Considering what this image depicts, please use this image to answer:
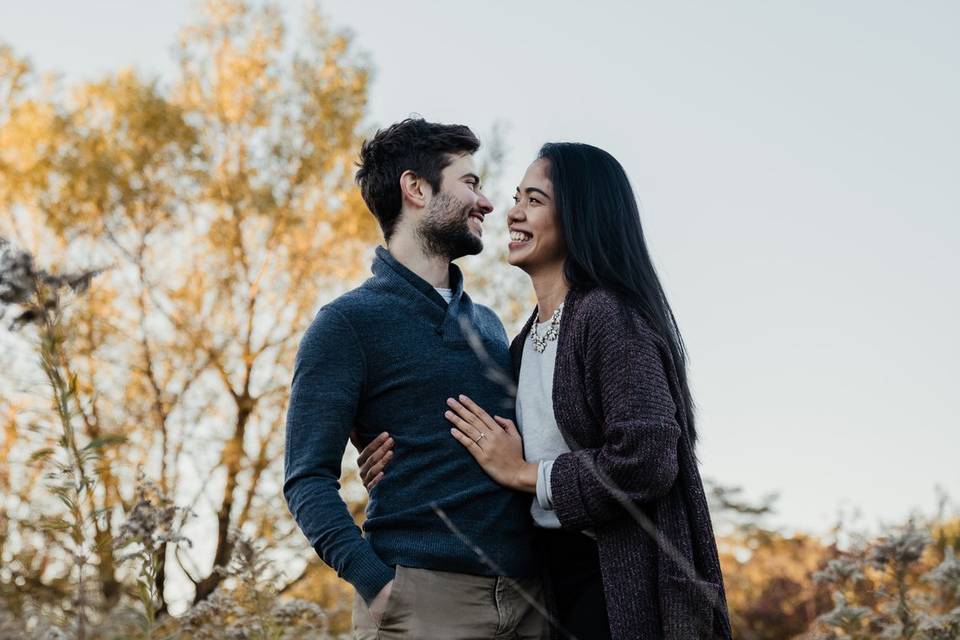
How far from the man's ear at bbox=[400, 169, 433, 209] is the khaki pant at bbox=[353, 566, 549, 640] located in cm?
126

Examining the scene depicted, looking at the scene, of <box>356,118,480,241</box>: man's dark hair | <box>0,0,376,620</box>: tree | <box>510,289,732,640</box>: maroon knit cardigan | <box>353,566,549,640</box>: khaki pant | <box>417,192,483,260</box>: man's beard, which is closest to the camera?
<box>510,289,732,640</box>: maroon knit cardigan

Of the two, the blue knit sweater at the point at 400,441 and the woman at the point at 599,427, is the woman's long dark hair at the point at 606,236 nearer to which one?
the woman at the point at 599,427

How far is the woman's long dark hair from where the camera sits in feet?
8.65

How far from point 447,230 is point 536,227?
42 cm

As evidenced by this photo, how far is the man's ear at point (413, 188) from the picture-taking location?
324 centimetres

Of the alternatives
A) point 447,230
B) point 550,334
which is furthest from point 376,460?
point 447,230

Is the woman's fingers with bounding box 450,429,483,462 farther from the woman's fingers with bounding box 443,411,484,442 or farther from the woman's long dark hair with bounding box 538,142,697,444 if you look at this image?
the woman's long dark hair with bounding box 538,142,697,444

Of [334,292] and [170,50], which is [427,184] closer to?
[334,292]

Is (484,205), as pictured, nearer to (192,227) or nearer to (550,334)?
(550,334)

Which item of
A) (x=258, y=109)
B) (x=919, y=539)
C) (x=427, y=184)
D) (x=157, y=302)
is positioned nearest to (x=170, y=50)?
(x=258, y=109)

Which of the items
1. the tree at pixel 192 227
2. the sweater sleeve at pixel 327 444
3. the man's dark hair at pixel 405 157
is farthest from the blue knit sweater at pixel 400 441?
the tree at pixel 192 227

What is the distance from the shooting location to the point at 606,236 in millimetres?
2746

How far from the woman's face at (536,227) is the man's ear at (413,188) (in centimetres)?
44

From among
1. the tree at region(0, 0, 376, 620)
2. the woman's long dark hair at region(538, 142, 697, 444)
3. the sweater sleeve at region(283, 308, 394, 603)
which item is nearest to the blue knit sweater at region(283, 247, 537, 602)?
the sweater sleeve at region(283, 308, 394, 603)
